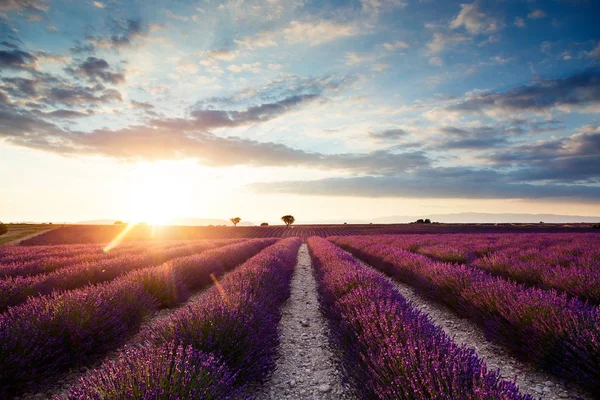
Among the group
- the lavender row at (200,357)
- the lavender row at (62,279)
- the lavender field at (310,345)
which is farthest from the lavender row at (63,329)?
the lavender row at (62,279)

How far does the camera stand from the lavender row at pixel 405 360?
180 cm

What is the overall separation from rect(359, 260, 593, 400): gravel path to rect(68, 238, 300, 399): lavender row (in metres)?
1.92

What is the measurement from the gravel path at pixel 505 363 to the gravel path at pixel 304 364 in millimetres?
1358

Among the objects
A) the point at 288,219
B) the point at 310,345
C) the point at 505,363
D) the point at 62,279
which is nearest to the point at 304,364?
the point at 310,345

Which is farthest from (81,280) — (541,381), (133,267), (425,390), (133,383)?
(541,381)

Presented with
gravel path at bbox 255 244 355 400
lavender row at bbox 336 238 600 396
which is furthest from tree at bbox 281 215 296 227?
lavender row at bbox 336 238 600 396

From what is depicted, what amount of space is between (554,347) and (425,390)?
2.14m

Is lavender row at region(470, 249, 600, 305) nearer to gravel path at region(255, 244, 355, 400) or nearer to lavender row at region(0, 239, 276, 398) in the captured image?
gravel path at region(255, 244, 355, 400)

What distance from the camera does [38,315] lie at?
3.35 m

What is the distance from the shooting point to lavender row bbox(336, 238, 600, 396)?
280cm

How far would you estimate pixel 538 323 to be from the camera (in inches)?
130

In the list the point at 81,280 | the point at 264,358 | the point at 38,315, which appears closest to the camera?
the point at 264,358

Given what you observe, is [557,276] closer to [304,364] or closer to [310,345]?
[310,345]

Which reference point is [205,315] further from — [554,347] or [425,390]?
[554,347]
